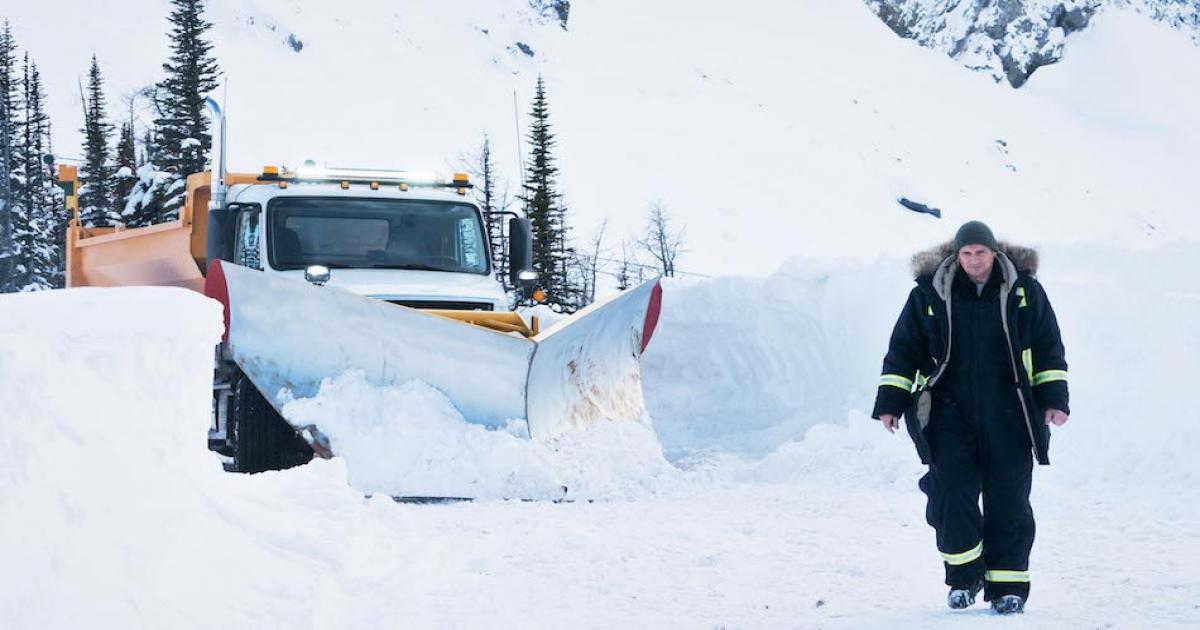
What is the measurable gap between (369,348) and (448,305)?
1276mm

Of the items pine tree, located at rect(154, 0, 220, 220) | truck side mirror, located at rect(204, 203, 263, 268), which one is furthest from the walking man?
pine tree, located at rect(154, 0, 220, 220)

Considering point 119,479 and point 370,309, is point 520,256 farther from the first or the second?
point 119,479

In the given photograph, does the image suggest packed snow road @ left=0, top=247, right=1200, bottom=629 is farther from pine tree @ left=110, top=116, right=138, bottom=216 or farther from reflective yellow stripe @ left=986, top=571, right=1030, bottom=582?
pine tree @ left=110, top=116, right=138, bottom=216

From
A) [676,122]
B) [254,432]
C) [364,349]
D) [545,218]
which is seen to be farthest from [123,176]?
[676,122]

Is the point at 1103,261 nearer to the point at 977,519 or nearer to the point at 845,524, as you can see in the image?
the point at 845,524

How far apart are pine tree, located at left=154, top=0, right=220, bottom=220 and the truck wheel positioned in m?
40.4

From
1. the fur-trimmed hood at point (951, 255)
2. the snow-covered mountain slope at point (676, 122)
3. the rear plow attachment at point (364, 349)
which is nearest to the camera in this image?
the fur-trimmed hood at point (951, 255)

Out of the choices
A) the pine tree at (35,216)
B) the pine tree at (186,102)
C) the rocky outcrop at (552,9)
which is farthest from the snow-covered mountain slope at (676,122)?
the pine tree at (186,102)

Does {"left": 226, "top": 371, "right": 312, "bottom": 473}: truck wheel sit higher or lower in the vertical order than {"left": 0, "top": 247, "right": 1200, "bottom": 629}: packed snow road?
lower

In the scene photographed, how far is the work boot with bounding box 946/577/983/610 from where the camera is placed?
5.07m

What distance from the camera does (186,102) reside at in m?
48.3

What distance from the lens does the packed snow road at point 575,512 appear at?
11.7ft

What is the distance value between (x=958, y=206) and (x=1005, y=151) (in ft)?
94.1

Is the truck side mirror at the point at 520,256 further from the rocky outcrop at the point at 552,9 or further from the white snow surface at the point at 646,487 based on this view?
the rocky outcrop at the point at 552,9
